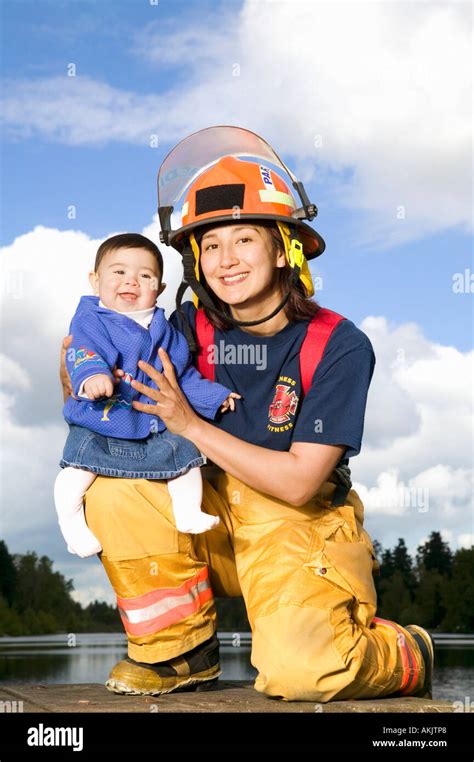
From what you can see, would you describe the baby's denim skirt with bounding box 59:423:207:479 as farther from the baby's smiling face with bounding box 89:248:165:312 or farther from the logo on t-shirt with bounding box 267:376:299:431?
the baby's smiling face with bounding box 89:248:165:312

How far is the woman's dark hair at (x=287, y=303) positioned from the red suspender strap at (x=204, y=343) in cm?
4

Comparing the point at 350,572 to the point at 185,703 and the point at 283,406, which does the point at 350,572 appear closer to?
the point at 283,406

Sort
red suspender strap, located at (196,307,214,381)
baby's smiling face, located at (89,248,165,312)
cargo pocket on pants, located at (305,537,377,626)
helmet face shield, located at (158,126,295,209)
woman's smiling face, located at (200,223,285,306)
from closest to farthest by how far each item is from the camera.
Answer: cargo pocket on pants, located at (305,537,377,626) < baby's smiling face, located at (89,248,165,312) < woman's smiling face, located at (200,223,285,306) < red suspender strap, located at (196,307,214,381) < helmet face shield, located at (158,126,295,209)

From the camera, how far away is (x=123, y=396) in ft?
15.1

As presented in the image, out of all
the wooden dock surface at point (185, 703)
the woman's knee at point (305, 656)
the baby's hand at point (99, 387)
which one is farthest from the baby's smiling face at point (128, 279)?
the wooden dock surface at point (185, 703)

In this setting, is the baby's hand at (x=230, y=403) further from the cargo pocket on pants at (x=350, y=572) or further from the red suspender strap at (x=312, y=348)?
the cargo pocket on pants at (x=350, y=572)

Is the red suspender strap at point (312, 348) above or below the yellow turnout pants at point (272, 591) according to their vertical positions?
above

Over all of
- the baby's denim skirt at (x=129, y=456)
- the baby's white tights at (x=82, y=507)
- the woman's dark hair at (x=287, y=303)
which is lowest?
the baby's white tights at (x=82, y=507)

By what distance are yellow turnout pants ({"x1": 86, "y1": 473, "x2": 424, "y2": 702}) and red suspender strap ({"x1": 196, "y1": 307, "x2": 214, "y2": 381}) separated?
0.61m

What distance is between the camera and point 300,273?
4.88m

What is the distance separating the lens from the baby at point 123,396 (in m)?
4.46

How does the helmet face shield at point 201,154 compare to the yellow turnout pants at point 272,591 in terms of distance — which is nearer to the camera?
the yellow turnout pants at point 272,591

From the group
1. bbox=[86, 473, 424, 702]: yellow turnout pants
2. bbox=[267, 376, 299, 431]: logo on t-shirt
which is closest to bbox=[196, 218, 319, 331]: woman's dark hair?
bbox=[267, 376, 299, 431]: logo on t-shirt

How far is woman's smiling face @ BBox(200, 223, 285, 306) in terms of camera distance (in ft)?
15.7
